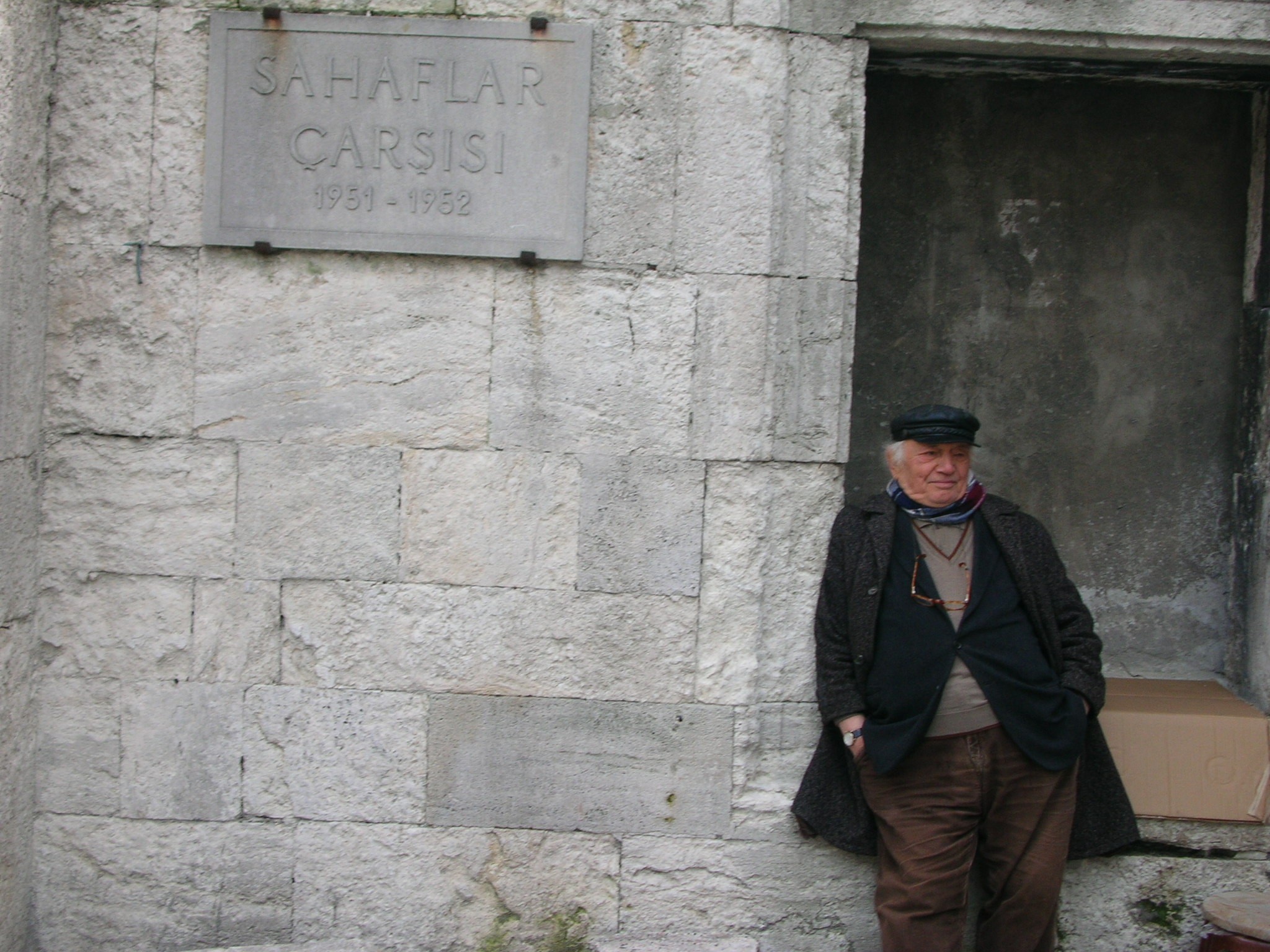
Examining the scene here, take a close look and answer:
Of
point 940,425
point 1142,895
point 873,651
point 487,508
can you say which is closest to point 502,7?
point 487,508

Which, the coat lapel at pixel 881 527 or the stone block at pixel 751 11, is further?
the stone block at pixel 751 11

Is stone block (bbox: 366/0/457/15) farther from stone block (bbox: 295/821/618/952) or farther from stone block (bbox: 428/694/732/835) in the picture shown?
stone block (bbox: 295/821/618/952)

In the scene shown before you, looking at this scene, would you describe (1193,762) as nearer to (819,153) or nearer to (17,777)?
(819,153)

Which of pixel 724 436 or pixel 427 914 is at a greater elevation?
pixel 724 436

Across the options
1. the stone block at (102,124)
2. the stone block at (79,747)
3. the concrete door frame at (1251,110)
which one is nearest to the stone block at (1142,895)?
the concrete door frame at (1251,110)

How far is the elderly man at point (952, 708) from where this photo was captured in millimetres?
3217

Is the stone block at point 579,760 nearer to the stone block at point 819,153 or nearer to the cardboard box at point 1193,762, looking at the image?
the cardboard box at point 1193,762

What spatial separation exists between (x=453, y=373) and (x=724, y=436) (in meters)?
0.81

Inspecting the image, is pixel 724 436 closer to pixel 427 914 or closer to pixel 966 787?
pixel 966 787

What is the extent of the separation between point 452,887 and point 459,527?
1.07 meters

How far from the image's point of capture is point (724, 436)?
3.43 meters

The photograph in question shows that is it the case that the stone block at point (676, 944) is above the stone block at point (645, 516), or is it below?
below

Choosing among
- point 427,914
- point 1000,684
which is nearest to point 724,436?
point 1000,684

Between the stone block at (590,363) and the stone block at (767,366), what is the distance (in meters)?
0.07
